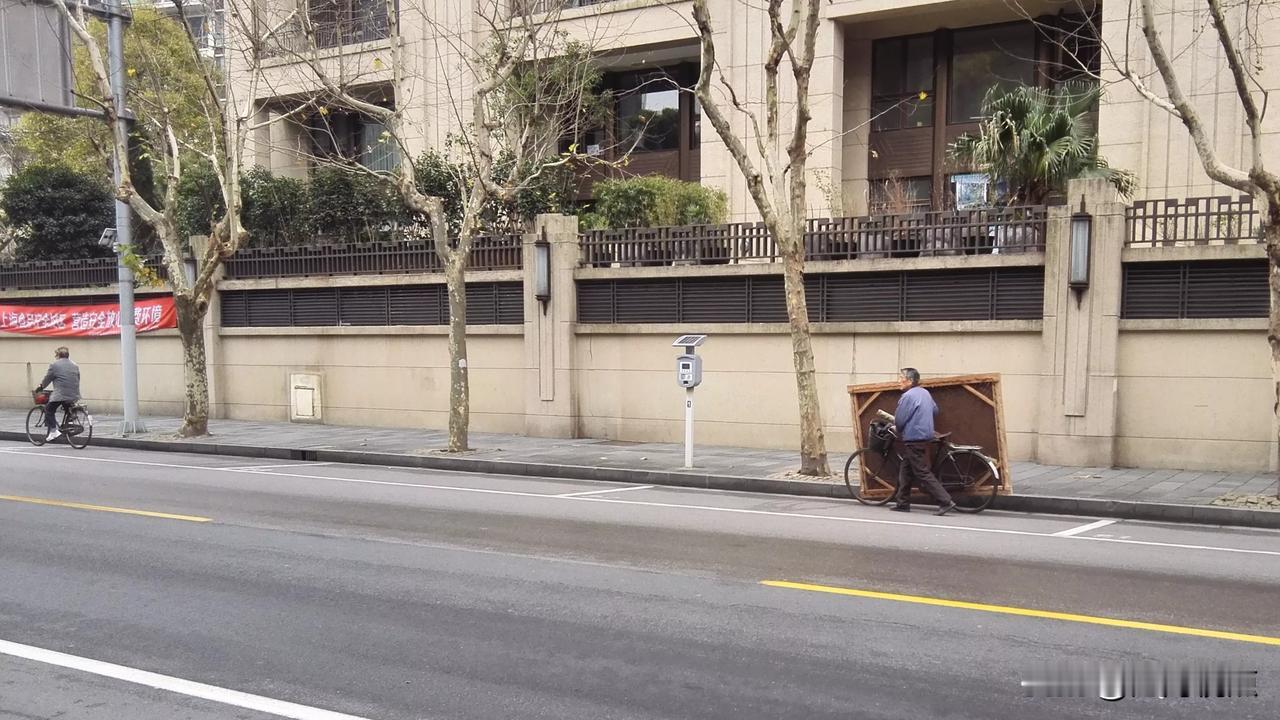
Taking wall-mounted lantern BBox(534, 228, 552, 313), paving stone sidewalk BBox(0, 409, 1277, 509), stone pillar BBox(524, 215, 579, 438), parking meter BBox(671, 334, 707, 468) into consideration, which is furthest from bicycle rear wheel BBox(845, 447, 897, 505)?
wall-mounted lantern BBox(534, 228, 552, 313)

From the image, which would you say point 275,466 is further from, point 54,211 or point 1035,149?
point 54,211

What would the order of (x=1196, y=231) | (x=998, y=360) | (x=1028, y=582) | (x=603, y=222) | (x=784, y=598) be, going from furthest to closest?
(x=603, y=222), (x=998, y=360), (x=1196, y=231), (x=1028, y=582), (x=784, y=598)

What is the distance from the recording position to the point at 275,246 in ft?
75.8

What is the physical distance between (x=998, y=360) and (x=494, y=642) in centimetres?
1126

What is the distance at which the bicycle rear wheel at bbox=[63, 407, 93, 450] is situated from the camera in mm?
18734

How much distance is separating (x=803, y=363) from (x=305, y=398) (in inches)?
484

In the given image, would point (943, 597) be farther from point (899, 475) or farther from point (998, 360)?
point (998, 360)

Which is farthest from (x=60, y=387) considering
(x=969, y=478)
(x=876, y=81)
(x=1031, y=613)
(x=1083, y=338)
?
(x=876, y=81)

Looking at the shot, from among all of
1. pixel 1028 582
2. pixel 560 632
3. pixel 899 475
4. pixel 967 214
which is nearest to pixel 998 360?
pixel 967 214

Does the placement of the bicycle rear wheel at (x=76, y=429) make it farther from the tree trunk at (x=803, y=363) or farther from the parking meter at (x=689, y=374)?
the tree trunk at (x=803, y=363)

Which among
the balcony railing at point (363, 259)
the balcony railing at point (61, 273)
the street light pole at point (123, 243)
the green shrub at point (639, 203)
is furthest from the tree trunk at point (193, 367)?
the green shrub at point (639, 203)

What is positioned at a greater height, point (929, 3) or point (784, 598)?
point (929, 3)

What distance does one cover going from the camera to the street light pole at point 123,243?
61.2 ft

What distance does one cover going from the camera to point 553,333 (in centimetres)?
1864
